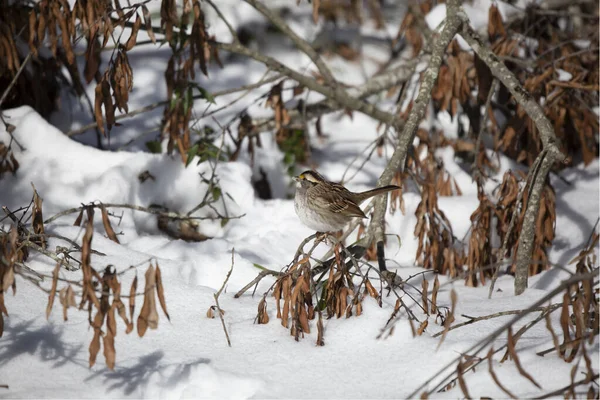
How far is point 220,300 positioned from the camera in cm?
328

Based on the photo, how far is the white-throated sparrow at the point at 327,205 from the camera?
3.65 metres

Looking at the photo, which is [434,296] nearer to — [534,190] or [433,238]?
[534,190]

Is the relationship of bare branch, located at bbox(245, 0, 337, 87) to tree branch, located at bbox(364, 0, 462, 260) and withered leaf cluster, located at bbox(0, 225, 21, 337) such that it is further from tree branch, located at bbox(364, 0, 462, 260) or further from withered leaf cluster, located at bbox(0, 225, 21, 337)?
withered leaf cluster, located at bbox(0, 225, 21, 337)

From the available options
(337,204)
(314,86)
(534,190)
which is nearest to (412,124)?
(337,204)

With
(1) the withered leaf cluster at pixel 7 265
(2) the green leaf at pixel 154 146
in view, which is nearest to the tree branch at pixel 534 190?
(1) the withered leaf cluster at pixel 7 265

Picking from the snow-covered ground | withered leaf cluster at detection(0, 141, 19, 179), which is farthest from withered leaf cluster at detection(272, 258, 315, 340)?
withered leaf cluster at detection(0, 141, 19, 179)

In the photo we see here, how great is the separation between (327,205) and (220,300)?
0.85 m

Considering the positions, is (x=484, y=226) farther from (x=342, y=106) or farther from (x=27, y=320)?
(x=27, y=320)

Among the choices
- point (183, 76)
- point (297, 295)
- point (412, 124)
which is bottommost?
point (297, 295)

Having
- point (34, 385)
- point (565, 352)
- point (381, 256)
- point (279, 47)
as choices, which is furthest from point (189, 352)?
point (279, 47)

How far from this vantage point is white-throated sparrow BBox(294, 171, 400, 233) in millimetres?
3652

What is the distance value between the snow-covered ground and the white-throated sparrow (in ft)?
1.39

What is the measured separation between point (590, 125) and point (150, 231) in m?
3.45

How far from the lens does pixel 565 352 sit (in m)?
2.69
